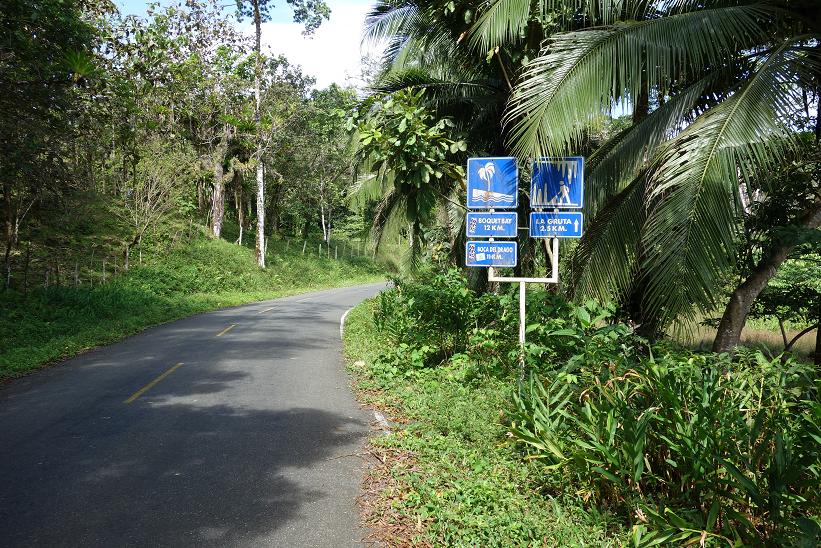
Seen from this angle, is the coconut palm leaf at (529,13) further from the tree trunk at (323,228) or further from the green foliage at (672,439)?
the tree trunk at (323,228)

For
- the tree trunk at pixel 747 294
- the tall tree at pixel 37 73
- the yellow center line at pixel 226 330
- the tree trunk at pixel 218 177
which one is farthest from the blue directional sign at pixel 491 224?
the tree trunk at pixel 218 177

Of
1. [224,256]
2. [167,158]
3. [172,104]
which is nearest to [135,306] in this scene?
[167,158]

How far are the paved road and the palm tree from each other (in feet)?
10.9

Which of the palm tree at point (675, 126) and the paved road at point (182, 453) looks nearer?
the paved road at point (182, 453)

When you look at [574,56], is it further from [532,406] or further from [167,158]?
[167,158]

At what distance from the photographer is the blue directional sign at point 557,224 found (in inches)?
237

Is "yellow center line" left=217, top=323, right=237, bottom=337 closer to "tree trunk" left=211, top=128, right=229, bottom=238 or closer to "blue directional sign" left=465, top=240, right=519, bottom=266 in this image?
"blue directional sign" left=465, top=240, right=519, bottom=266

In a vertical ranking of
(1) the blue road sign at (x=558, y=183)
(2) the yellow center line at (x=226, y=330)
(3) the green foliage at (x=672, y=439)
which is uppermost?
(1) the blue road sign at (x=558, y=183)

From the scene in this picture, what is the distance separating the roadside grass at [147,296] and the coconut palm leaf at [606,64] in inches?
343

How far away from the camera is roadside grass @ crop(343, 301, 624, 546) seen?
3697 mm

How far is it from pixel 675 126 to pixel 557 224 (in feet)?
5.30

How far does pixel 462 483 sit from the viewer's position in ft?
14.5

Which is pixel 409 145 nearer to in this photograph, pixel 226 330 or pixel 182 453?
pixel 182 453

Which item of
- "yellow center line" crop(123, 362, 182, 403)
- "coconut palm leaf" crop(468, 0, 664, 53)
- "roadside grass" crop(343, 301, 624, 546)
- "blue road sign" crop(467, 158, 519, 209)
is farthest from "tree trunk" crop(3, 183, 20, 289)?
"coconut palm leaf" crop(468, 0, 664, 53)
